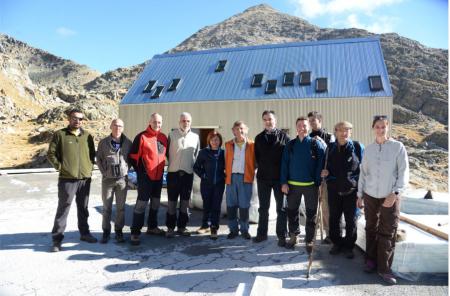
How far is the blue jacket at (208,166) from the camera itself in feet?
17.6

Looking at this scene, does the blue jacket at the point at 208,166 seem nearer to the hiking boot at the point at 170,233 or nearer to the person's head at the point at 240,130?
the person's head at the point at 240,130

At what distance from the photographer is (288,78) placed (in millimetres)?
16969

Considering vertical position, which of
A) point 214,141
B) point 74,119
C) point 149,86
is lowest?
point 214,141

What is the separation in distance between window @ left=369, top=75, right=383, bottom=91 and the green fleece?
530 inches

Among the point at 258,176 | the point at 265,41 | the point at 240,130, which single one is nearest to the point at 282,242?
the point at 258,176

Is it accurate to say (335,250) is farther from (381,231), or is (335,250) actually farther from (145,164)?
(145,164)

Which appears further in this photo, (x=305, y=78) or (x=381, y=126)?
(x=305, y=78)

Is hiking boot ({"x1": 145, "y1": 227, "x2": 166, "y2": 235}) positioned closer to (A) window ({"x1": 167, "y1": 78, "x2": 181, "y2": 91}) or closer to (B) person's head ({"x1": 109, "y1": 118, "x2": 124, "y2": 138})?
(B) person's head ({"x1": 109, "y1": 118, "x2": 124, "y2": 138})

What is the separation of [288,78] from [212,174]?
41.8 ft

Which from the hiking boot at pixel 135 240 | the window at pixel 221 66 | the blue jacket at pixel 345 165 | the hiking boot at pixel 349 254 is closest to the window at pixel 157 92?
the window at pixel 221 66

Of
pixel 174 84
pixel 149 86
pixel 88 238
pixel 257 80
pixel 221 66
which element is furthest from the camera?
pixel 149 86

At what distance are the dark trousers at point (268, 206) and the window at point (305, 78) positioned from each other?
12.4m

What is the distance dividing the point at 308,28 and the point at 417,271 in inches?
4687

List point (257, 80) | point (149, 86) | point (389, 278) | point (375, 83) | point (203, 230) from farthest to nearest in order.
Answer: point (149, 86), point (257, 80), point (375, 83), point (203, 230), point (389, 278)
